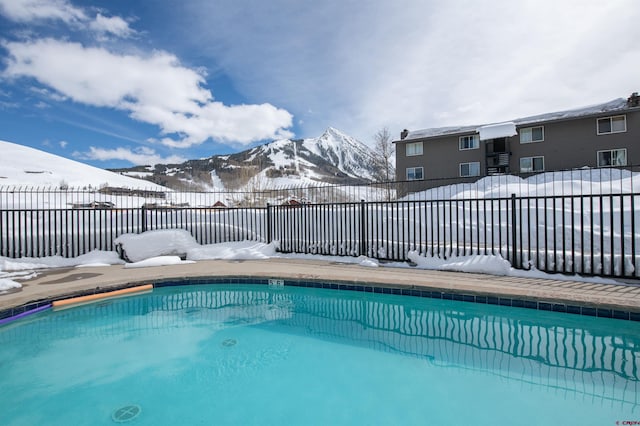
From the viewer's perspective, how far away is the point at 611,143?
1795cm

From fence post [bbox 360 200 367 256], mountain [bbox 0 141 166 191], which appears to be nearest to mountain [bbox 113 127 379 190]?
fence post [bbox 360 200 367 256]

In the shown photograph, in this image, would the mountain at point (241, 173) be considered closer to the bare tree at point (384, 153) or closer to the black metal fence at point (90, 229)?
the bare tree at point (384, 153)

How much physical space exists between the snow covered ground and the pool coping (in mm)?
279

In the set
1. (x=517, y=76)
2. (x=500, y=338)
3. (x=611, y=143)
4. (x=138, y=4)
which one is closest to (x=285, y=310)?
(x=500, y=338)

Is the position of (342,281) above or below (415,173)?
below

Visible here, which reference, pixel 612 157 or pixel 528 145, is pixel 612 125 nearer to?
pixel 612 157

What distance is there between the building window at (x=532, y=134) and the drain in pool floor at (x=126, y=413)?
24.4 meters

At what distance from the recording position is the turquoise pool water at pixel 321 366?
2.35m

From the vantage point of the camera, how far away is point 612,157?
58.7 ft

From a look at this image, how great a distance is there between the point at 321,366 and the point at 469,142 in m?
22.4

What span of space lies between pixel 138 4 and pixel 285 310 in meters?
8.21

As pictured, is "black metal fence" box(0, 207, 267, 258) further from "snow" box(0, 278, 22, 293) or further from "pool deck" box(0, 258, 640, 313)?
"snow" box(0, 278, 22, 293)

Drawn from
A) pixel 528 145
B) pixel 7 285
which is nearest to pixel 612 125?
pixel 528 145

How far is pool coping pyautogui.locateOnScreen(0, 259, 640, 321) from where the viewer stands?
3.71 metres
